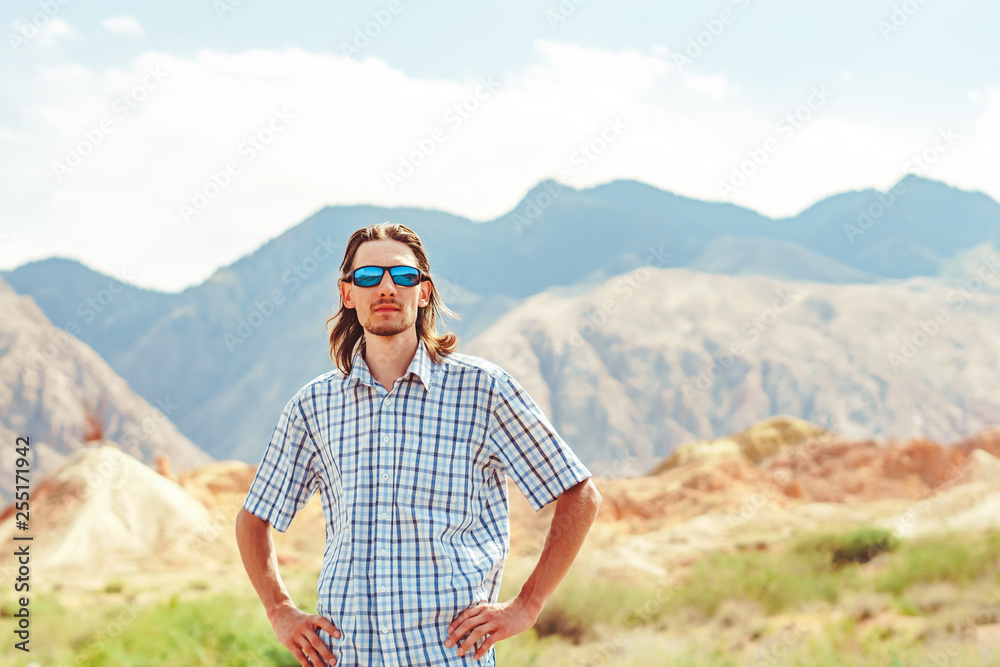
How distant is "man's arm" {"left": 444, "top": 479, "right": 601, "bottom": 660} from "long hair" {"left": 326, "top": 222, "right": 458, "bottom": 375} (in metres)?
0.51

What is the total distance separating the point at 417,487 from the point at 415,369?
29 cm

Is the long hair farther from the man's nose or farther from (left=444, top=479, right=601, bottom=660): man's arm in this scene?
(left=444, top=479, right=601, bottom=660): man's arm

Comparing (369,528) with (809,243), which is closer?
(369,528)

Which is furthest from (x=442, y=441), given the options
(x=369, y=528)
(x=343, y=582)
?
(x=343, y=582)

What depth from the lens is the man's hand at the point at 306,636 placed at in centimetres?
200

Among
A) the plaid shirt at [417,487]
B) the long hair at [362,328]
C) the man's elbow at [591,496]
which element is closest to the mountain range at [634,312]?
the long hair at [362,328]

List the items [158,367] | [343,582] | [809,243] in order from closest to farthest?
[343,582] → [158,367] → [809,243]

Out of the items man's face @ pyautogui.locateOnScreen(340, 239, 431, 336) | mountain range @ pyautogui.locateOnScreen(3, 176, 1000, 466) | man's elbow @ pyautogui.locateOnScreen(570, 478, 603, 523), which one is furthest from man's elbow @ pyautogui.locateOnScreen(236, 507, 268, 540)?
mountain range @ pyautogui.locateOnScreen(3, 176, 1000, 466)

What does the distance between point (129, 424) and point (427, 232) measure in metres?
50.9

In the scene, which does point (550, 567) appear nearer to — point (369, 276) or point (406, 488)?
point (406, 488)

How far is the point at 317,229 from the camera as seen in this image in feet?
340

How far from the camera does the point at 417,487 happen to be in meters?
1.99

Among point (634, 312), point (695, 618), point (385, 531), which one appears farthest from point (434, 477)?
point (634, 312)

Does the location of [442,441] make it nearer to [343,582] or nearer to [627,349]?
[343,582]
